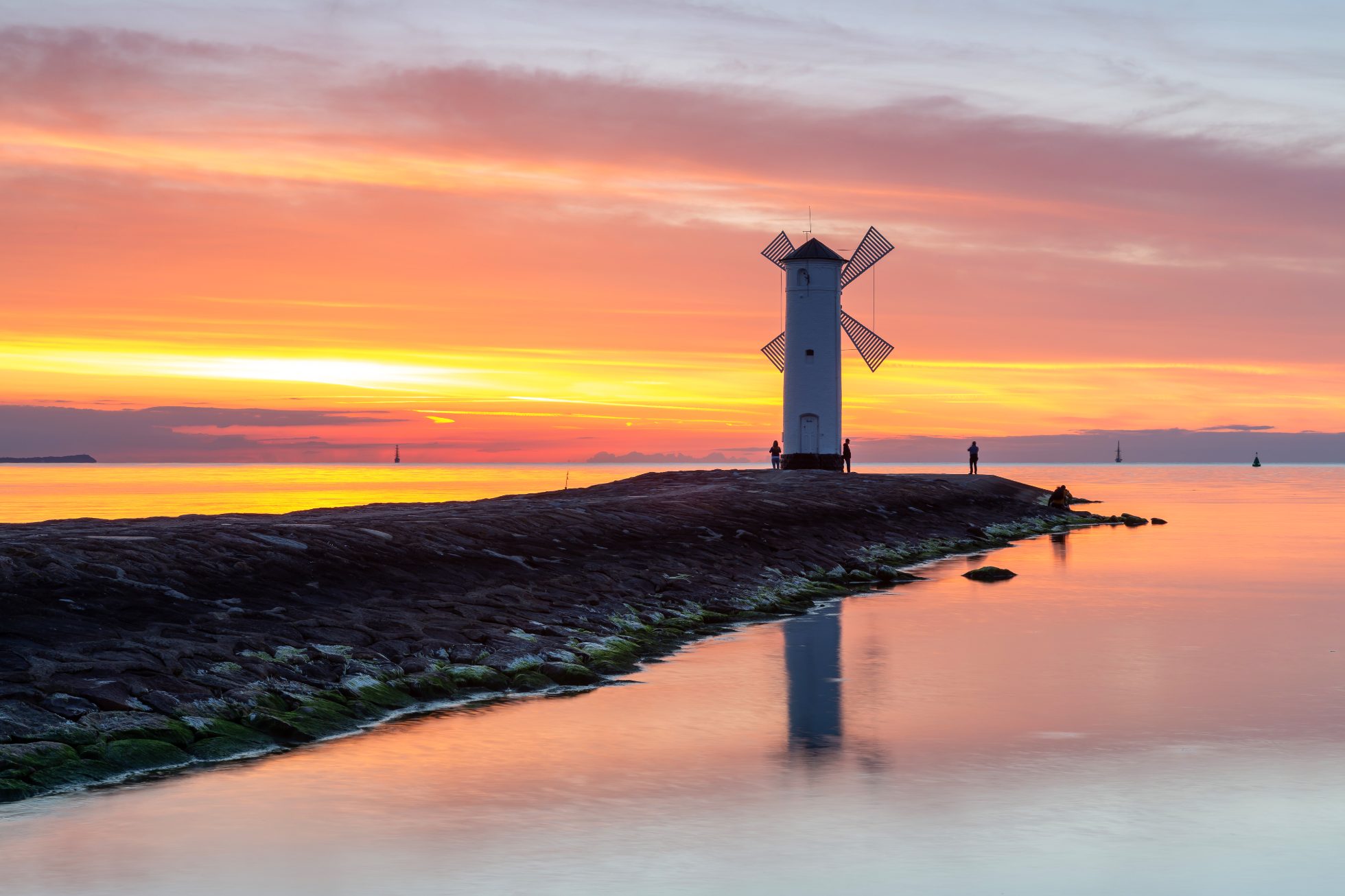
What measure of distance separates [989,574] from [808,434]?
80.7 feet

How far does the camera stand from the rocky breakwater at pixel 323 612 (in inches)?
516

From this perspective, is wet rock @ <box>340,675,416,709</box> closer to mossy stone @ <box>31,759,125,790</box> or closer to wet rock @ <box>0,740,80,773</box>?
mossy stone @ <box>31,759,125,790</box>

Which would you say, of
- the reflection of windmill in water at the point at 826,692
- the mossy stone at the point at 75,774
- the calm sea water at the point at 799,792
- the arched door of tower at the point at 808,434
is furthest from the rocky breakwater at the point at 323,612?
the arched door of tower at the point at 808,434

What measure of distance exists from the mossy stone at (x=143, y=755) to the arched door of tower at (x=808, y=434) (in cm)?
4512

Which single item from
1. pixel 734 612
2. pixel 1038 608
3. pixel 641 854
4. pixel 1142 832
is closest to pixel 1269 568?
pixel 1038 608

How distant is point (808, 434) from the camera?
56531 millimetres

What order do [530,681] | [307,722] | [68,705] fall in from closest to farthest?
[68,705]
[307,722]
[530,681]

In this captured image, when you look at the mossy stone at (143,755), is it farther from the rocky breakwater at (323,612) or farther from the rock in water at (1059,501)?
the rock in water at (1059,501)

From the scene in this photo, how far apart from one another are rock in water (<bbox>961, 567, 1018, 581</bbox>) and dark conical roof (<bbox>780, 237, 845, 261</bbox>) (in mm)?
26486

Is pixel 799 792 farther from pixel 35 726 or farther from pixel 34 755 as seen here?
pixel 35 726

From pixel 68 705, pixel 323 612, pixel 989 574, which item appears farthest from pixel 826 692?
pixel 989 574

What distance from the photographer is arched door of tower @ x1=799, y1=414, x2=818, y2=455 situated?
5641 centimetres

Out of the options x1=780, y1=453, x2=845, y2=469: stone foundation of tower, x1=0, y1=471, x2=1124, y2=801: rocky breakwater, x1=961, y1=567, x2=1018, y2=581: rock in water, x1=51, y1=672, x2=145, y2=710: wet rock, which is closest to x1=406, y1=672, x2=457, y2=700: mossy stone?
x1=0, y1=471, x2=1124, y2=801: rocky breakwater

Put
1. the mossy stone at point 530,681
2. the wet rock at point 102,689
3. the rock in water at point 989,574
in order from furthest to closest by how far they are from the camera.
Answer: the rock in water at point 989,574 → the mossy stone at point 530,681 → the wet rock at point 102,689
